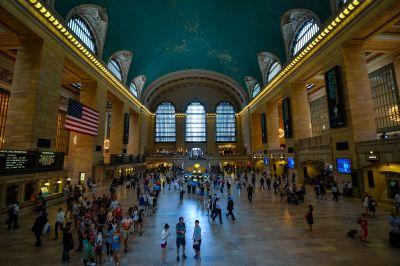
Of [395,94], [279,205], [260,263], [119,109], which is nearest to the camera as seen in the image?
[260,263]

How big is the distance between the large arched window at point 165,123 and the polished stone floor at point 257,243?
37.2 m

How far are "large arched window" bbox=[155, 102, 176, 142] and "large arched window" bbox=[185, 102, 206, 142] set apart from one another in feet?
10.6

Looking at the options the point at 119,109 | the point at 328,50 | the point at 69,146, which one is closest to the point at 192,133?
the point at 119,109

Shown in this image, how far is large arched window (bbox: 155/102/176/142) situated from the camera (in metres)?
46.9

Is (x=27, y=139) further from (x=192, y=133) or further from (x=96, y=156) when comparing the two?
(x=192, y=133)

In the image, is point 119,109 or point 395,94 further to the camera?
point 119,109

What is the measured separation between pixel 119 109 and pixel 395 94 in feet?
99.5

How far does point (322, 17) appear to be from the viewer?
52.5 ft

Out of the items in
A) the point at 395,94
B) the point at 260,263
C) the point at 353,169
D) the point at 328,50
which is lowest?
the point at 260,263

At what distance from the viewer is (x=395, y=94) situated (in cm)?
1866

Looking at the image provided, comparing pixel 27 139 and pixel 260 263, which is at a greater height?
pixel 27 139

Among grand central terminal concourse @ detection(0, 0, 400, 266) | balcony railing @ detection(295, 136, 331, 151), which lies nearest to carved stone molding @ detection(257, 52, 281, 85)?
grand central terminal concourse @ detection(0, 0, 400, 266)

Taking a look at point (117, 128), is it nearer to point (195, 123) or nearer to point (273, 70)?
point (195, 123)

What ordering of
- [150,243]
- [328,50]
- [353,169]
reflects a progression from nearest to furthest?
[150,243] → [353,169] → [328,50]
